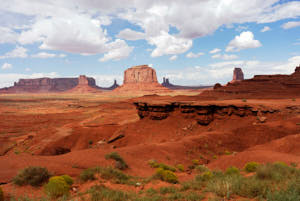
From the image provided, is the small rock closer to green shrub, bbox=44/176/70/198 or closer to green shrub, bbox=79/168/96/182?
green shrub, bbox=79/168/96/182

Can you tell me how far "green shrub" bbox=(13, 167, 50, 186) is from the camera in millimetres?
6528

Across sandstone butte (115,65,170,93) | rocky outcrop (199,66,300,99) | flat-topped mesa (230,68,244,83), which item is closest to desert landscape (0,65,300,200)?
rocky outcrop (199,66,300,99)

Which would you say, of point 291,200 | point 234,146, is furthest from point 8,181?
point 234,146

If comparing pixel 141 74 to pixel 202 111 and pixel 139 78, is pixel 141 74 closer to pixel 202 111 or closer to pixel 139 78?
pixel 139 78

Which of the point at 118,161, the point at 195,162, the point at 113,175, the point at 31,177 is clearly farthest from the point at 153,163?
the point at 31,177

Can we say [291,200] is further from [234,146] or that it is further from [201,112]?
[201,112]

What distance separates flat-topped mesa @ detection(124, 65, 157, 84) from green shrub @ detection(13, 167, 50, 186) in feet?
515

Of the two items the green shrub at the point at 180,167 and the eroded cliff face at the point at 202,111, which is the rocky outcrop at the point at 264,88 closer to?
the eroded cliff face at the point at 202,111

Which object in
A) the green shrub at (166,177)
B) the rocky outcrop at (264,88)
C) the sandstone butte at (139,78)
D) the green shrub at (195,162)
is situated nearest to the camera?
the green shrub at (166,177)

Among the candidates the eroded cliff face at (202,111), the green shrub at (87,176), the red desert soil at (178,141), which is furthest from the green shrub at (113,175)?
the eroded cliff face at (202,111)

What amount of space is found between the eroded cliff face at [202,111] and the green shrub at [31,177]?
602 inches

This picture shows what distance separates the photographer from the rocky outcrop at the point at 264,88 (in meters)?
40.1

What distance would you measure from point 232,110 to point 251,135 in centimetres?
355

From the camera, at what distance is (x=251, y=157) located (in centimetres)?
1045
